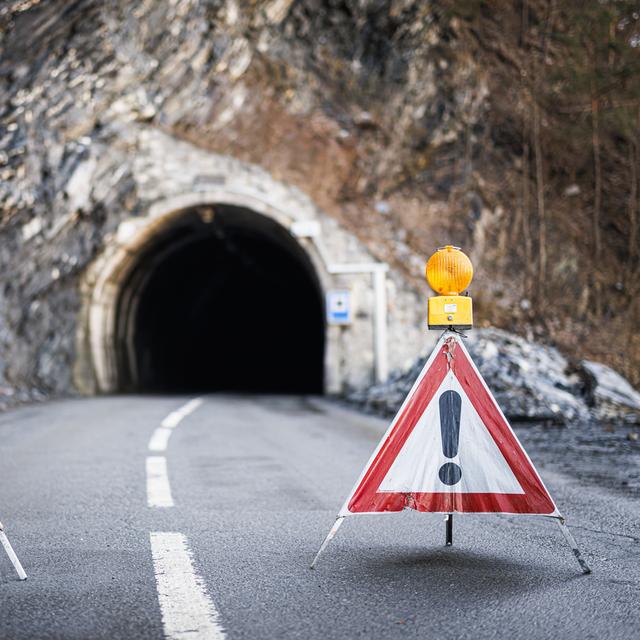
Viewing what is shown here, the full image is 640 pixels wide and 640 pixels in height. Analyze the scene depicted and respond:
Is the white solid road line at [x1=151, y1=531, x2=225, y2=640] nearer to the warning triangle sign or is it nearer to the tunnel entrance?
the warning triangle sign

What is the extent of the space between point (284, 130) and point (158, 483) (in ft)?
49.5

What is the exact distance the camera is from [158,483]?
627 cm

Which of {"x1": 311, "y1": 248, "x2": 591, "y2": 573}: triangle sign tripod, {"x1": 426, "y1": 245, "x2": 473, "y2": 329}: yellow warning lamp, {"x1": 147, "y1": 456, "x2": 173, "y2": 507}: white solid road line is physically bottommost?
{"x1": 147, "y1": 456, "x2": 173, "y2": 507}: white solid road line

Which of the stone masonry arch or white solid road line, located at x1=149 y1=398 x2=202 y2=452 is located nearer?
white solid road line, located at x1=149 y1=398 x2=202 y2=452

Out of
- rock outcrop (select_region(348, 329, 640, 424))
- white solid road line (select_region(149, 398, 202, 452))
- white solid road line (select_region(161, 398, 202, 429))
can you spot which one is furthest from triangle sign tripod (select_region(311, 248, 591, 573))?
white solid road line (select_region(161, 398, 202, 429))

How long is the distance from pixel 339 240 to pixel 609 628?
1587cm

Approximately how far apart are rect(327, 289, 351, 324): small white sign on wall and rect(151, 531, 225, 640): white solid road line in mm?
14034

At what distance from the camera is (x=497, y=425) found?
3988mm

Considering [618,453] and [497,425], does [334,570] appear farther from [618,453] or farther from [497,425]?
[618,453]

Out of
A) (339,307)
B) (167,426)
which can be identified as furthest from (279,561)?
(339,307)

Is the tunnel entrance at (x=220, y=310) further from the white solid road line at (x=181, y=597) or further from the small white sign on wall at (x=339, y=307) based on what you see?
the white solid road line at (x=181, y=597)

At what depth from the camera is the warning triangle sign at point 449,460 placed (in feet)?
12.7

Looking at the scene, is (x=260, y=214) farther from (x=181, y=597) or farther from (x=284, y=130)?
(x=181, y=597)

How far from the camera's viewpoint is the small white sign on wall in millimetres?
18281
